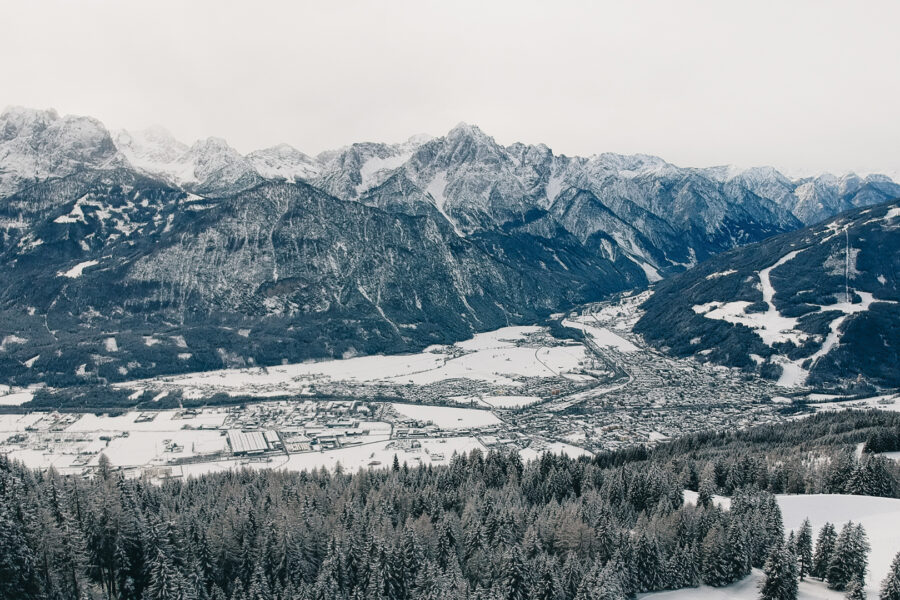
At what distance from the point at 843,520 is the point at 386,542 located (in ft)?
176

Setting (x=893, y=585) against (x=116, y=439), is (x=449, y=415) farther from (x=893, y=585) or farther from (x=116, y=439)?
(x=893, y=585)

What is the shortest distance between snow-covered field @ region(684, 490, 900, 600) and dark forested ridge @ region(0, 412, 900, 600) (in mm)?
1861

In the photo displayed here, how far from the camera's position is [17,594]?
41.0m

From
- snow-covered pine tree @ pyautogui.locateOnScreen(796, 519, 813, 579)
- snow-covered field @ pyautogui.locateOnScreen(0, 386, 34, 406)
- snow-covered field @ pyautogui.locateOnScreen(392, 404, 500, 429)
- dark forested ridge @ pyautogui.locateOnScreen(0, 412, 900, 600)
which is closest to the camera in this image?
Result: dark forested ridge @ pyautogui.locateOnScreen(0, 412, 900, 600)

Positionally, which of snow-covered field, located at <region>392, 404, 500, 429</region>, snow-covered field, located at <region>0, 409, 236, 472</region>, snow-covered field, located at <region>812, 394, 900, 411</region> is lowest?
snow-covered field, located at <region>812, 394, 900, 411</region>

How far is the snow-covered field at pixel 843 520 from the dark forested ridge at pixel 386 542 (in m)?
1.86

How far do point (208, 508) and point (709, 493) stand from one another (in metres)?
59.2

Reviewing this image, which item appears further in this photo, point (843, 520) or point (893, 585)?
point (843, 520)

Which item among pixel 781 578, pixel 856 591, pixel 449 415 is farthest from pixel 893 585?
pixel 449 415

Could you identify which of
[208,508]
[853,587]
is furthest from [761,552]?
[208,508]

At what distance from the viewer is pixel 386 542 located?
181 ft

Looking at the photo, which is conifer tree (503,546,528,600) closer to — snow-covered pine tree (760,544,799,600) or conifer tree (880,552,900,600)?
snow-covered pine tree (760,544,799,600)

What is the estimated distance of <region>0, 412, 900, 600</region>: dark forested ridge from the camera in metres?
47.4

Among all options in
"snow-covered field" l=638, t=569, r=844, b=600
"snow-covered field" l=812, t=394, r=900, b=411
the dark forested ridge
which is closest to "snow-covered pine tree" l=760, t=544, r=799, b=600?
the dark forested ridge
